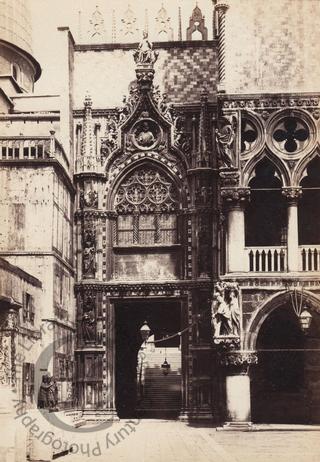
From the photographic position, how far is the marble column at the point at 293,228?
93.9 feet

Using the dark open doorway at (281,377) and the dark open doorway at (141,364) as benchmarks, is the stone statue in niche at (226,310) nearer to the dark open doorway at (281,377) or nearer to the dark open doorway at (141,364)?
the dark open doorway at (281,377)

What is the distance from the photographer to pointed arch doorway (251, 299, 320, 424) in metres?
30.5

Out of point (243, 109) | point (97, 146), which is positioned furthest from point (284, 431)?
point (97, 146)

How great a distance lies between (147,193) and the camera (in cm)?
3272

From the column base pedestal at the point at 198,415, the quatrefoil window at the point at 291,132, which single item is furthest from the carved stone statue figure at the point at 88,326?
the quatrefoil window at the point at 291,132

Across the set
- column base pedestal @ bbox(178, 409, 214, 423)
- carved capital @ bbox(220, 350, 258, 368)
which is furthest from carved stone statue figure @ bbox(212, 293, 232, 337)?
column base pedestal @ bbox(178, 409, 214, 423)

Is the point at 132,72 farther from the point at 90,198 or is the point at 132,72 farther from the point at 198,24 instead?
the point at 90,198

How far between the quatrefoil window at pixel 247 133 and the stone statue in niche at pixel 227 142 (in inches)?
16.0

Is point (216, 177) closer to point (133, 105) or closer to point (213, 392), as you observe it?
point (133, 105)

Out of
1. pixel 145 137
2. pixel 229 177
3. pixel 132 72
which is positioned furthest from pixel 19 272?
pixel 132 72

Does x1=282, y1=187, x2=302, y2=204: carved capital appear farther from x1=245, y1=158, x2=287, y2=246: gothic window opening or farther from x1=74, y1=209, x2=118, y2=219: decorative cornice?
x1=74, y1=209, x2=118, y2=219: decorative cornice

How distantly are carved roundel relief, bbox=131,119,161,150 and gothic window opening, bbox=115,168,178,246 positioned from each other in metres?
1.00

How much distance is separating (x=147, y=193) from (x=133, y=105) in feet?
10.5

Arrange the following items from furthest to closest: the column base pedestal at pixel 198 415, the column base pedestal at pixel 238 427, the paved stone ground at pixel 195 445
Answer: the column base pedestal at pixel 198 415, the column base pedestal at pixel 238 427, the paved stone ground at pixel 195 445
